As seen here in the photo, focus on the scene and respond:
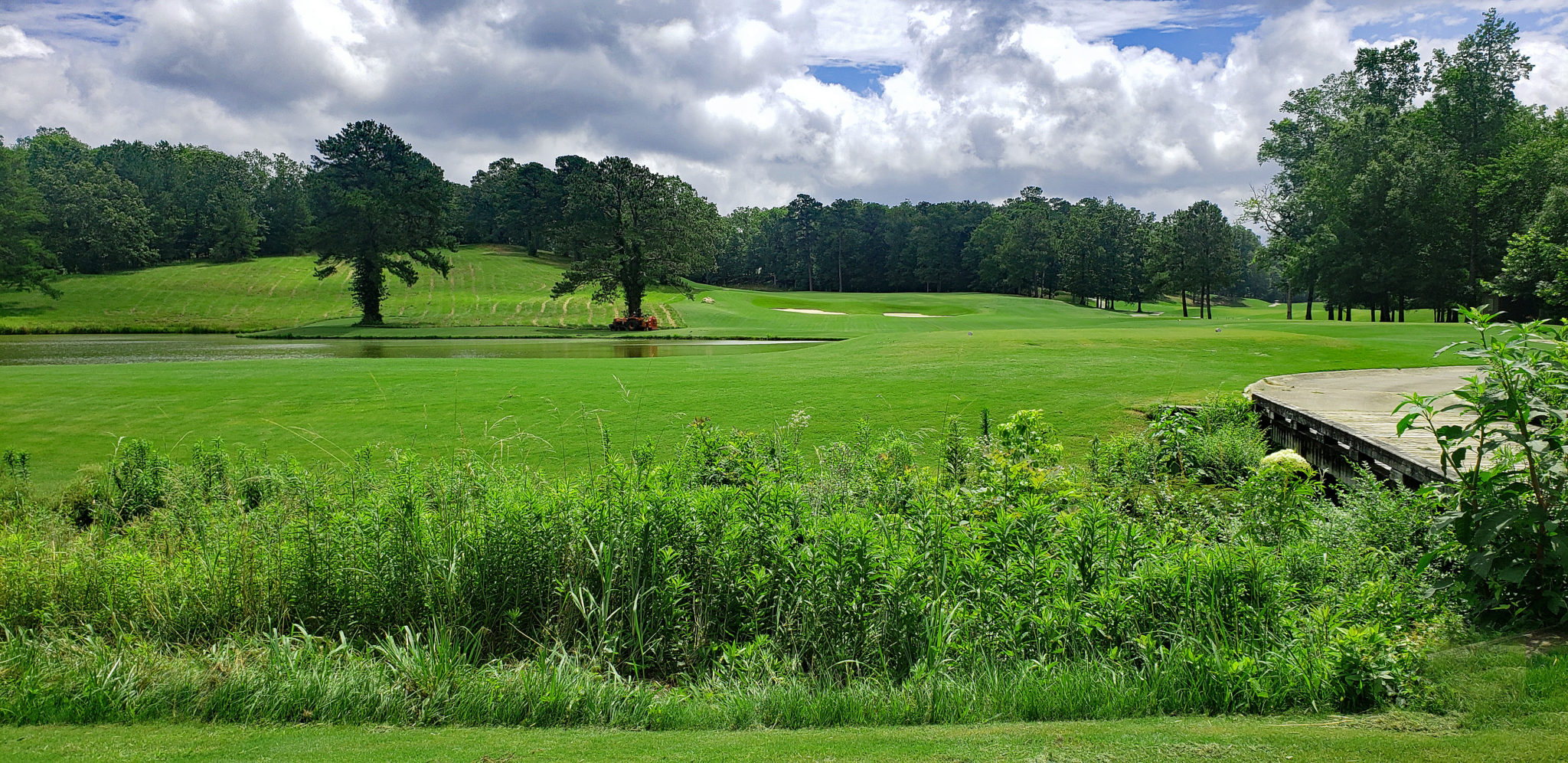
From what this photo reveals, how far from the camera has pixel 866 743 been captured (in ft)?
13.0

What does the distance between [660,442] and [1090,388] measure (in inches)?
366

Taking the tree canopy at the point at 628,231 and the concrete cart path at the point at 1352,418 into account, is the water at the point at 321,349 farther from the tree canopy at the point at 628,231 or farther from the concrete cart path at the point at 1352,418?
the concrete cart path at the point at 1352,418

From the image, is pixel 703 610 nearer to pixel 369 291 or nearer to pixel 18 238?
pixel 369 291

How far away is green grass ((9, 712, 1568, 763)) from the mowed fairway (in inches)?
124

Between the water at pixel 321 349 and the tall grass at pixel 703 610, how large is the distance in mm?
24677

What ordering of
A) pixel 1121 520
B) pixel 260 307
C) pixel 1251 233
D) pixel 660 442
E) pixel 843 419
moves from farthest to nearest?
pixel 1251 233 → pixel 260 307 → pixel 843 419 → pixel 660 442 → pixel 1121 520

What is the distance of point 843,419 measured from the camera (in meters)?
14.5

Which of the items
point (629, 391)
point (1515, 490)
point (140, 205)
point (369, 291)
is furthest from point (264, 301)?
point (1515, 490)

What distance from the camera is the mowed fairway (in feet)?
44.2

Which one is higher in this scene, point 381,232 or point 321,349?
point 381,232

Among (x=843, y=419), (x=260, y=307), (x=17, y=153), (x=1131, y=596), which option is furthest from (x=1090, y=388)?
(x=17, y=153)

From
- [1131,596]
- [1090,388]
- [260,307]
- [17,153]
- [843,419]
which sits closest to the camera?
[1131,596]

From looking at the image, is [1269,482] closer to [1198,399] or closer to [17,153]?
[1198,399]

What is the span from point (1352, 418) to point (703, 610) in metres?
9.38
